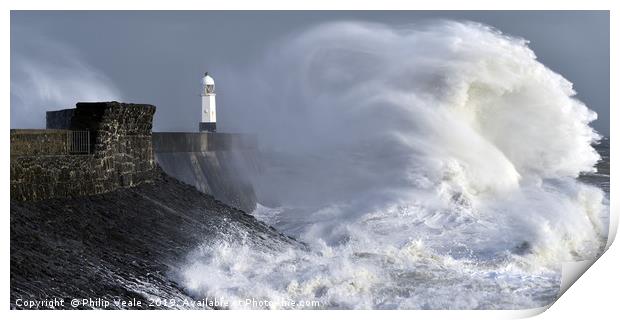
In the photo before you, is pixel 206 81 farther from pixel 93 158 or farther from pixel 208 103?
pixel 93 158

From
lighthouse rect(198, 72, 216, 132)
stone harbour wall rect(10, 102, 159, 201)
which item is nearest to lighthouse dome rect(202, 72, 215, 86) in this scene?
lighthouse rect(198, 72, 216, 132)

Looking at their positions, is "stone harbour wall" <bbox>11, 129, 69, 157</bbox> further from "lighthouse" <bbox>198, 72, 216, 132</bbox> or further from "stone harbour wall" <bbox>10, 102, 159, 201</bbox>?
"lighthouse" <bbox>198, 72, 216, 132</bbox>

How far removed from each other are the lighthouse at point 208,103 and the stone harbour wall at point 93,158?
22.0ft

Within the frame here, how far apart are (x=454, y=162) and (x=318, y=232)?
2.65 meters

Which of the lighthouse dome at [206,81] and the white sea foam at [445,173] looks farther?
the lighthouse dome at [206,81]

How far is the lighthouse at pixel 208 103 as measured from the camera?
2042 centimetres

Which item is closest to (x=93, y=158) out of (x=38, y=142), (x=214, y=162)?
(x=38, y=142)

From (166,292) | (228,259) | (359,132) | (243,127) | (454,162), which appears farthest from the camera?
(243,127)

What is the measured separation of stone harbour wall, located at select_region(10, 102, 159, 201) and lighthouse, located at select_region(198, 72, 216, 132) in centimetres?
672

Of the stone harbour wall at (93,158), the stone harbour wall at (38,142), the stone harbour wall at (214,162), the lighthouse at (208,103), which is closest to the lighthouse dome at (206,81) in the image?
the lighthouse at (208,103)

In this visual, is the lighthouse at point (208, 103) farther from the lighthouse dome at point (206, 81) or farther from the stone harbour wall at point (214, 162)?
Result: the stone harbour wall at point (214, 162)
